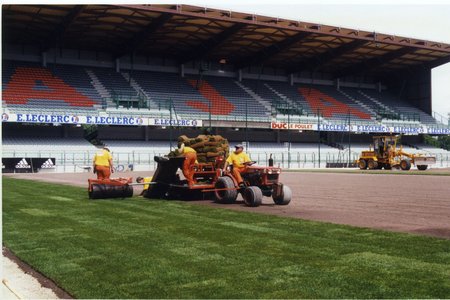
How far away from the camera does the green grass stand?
541cm

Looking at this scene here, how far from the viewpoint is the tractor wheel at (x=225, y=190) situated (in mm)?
14305

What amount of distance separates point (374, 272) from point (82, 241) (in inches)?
185

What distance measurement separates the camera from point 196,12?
47.2 meters

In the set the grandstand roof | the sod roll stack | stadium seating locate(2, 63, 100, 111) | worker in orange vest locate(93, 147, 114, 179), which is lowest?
worker in orange vest locate(93, 147, 114, 179)

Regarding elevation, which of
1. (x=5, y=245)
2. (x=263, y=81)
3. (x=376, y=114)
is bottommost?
(x=5, y=245)

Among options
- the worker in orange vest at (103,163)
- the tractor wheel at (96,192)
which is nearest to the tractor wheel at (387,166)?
the worker in orange vest at (103,163)

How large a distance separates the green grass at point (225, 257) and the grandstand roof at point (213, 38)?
3596 cm

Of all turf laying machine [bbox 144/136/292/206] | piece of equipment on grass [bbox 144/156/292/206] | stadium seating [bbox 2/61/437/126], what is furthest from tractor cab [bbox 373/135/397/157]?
piece of equipment on grass [bbox 144/156/292/206]

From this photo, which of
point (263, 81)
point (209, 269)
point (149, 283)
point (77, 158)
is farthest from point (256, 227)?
point (263, 81)

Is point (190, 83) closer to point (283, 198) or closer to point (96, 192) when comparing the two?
point (96, 192)

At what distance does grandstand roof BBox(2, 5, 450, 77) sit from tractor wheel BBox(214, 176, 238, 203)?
31717 mm

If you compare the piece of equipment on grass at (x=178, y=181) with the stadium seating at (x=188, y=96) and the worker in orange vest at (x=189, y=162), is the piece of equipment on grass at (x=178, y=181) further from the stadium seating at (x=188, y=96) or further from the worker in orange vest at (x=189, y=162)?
the stadium seating at (x=188, y=96)

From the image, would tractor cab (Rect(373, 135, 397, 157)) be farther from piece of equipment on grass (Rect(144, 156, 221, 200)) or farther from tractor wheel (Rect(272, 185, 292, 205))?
tractor wheel (Rect(272, 185, 292, 205))

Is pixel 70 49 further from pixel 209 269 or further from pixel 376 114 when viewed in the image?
pixel 209 269
